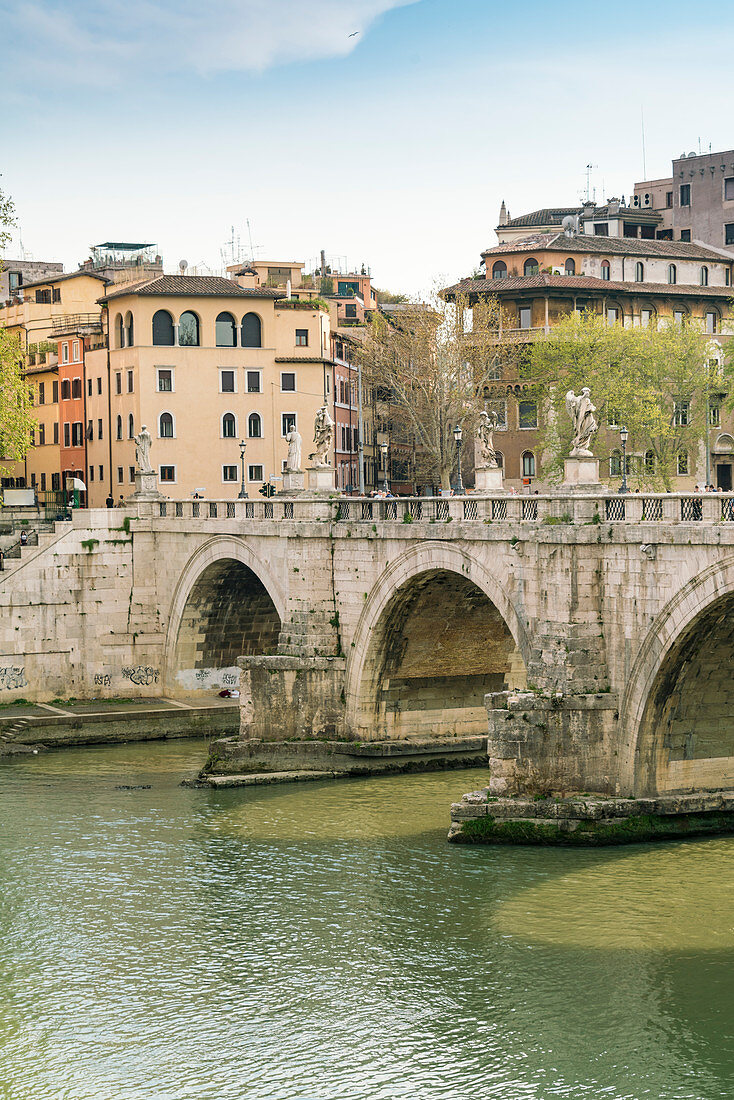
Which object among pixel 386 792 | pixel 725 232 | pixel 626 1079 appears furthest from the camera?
pixel 725 232

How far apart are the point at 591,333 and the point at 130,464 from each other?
15078mm

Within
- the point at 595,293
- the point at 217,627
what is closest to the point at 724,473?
the point at 595,293

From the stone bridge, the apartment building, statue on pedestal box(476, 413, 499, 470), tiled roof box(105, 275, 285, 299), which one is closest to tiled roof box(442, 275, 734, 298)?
the apartment building

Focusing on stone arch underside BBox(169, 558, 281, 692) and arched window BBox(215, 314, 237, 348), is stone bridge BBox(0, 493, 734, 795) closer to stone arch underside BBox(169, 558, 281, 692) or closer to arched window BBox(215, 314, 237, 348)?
stone arch underside BBox(169, 558, 281, 692)

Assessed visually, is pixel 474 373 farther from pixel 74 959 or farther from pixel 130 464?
pixel 74 959

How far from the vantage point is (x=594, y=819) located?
23.1 meters

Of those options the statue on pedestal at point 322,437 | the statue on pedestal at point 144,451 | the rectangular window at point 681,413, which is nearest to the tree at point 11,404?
the statue on pedestal at point 144,451

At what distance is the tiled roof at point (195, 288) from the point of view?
46.6m

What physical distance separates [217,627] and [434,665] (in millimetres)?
9954

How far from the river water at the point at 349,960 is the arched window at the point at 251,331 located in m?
23.3

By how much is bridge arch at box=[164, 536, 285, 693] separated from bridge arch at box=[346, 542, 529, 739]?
26.3 feet

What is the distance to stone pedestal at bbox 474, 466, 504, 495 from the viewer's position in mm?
27219

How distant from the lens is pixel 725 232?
65312mm

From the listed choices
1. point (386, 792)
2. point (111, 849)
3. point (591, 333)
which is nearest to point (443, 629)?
point (386, 792)
